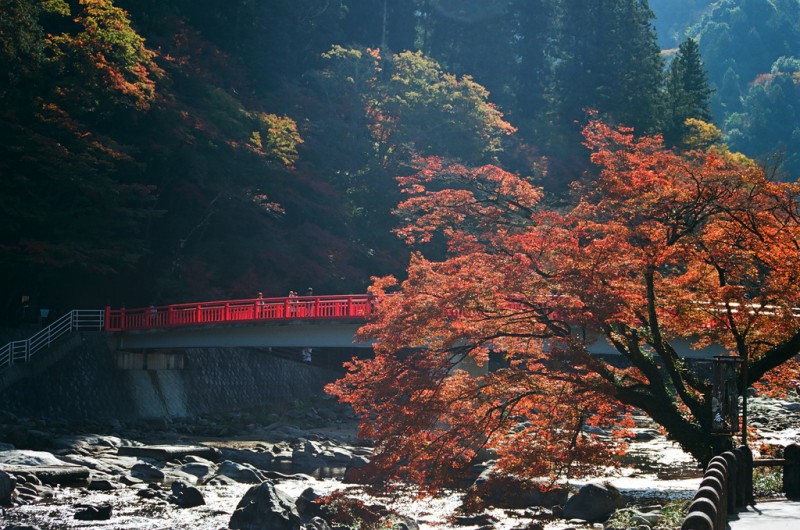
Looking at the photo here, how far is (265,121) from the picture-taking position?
4541 cm

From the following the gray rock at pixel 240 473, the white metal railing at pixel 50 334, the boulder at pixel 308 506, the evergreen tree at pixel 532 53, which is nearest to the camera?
the boulder at pixel 308 506

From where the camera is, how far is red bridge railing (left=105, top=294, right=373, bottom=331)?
31.5 m

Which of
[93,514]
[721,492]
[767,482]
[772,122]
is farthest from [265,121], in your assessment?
[772,122]

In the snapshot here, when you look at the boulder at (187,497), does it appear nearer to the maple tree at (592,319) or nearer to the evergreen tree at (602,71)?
the maple tree at (592,319)

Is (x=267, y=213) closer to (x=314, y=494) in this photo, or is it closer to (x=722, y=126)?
(x=314, y=494)

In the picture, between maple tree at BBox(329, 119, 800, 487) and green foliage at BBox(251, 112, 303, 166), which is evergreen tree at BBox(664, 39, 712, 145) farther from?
maple tree at BBox(329, 119, 800, 487)

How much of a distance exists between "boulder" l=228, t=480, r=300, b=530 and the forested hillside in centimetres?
1883

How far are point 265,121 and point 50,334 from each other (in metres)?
16.5

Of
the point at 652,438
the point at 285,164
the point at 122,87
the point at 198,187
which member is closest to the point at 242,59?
the point at 285,164

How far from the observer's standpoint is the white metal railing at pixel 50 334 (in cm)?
3141

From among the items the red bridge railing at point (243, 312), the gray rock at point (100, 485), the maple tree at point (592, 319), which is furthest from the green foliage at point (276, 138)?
the maple tree at point (592, 319)

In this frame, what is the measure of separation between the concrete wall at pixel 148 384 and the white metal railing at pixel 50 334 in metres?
0.56

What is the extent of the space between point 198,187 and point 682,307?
93.6 ft

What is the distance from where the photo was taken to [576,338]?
57.9 ft
